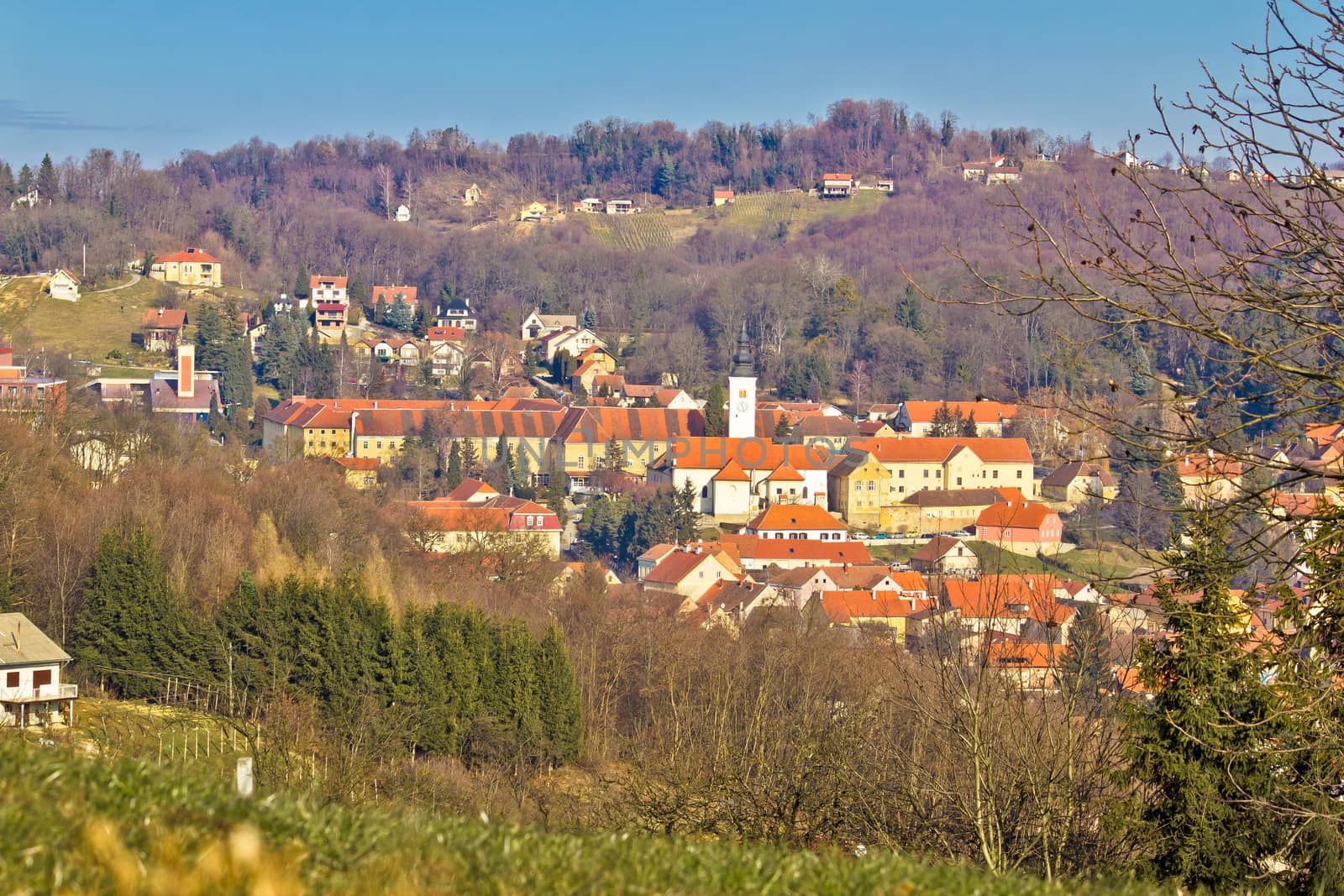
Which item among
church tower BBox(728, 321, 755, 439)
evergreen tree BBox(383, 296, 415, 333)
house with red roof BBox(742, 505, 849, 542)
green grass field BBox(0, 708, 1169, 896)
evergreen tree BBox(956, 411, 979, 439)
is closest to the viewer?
green grass field BBox(0, 708, 1169, 896)

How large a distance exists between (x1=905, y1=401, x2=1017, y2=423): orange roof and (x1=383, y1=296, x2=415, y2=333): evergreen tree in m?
34.3

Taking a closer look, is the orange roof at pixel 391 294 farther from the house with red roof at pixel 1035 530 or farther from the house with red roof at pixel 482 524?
the house with red roof at pixel 1035 530

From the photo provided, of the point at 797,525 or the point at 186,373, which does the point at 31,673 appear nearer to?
the point at 797,525

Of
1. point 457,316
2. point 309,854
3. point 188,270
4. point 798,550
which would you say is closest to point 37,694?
point 309,854

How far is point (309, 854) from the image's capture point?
348 cm

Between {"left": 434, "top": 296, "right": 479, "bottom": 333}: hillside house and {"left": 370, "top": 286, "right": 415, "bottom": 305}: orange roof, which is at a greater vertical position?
{"left": 370, "top": 286, "right": 415, "bottom": 305}: orange roof

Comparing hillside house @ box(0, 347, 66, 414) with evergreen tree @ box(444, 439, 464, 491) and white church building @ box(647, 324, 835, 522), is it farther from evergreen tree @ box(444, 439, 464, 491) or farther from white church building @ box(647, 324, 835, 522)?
white church building @ box(647, 324, 835, 522)

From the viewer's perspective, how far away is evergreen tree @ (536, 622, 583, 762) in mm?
20516

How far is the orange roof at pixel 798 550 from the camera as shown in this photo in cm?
4722

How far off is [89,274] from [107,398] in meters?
30.9

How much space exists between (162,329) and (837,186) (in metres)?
79.3

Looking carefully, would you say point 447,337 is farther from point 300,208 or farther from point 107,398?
point 300,208

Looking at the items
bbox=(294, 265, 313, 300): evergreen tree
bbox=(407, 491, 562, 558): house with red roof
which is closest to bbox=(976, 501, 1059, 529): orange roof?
bbox=(407, 491, 562, 558): house with red roof

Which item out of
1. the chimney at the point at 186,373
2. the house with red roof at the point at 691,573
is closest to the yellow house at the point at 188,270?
the chimney at the point at 186,373
